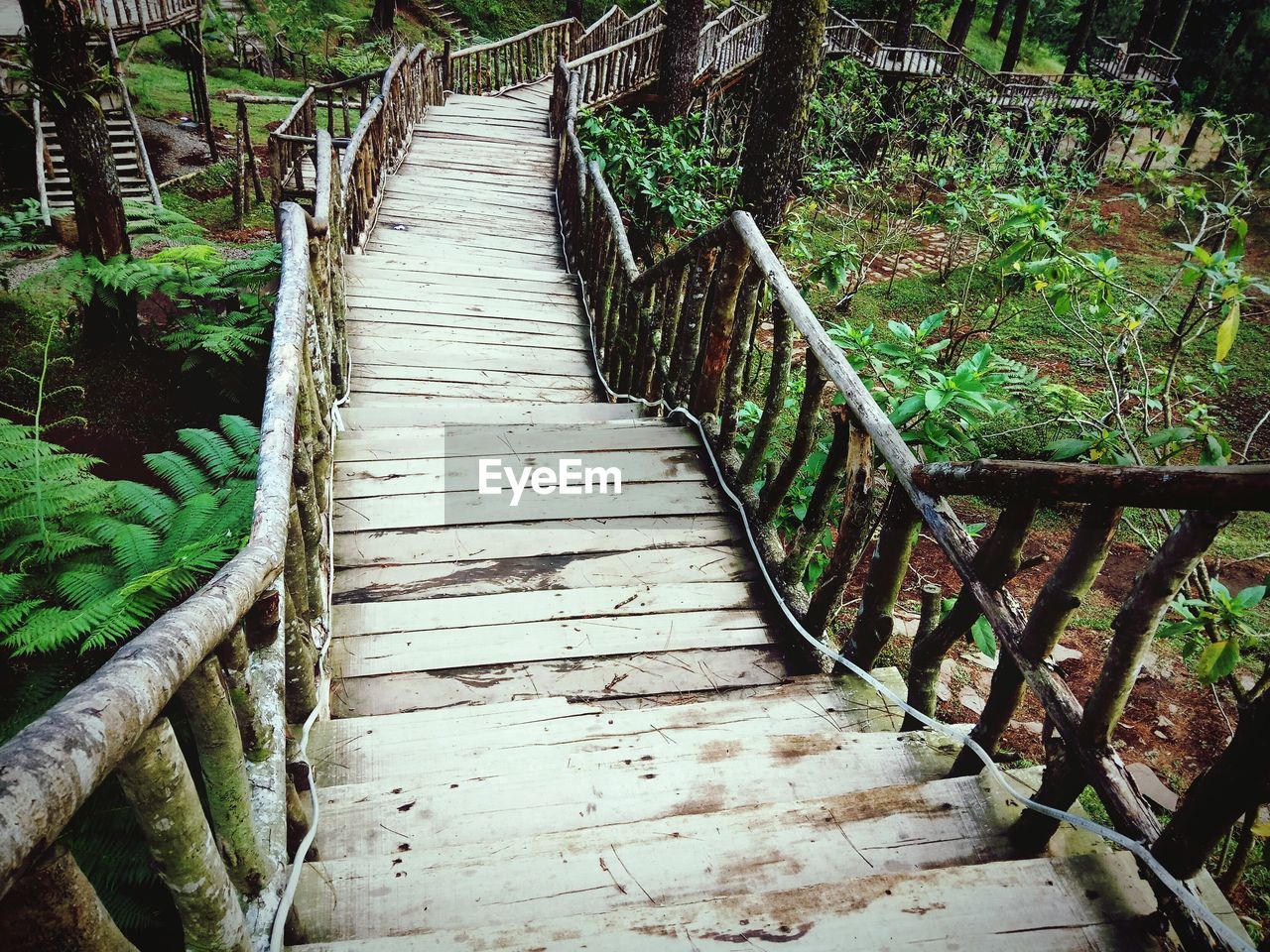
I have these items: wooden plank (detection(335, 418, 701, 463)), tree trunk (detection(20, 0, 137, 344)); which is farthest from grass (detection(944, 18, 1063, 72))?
wooden plank (detection(335, 418, 701, 463))

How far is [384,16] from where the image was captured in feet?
64.6

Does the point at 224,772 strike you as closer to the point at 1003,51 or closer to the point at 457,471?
the point at 457,471

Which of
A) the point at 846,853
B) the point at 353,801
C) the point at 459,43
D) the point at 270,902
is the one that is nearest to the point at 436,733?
the point at 353,801

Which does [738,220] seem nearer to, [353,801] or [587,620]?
[587,620]

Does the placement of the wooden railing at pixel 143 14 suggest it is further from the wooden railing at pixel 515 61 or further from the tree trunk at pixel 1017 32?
the tree trunk at pixel 1017 32

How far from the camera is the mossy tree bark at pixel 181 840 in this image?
3.02ft

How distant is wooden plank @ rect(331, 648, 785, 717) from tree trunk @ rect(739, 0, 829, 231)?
533cm

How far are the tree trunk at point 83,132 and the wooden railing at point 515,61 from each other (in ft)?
34.1

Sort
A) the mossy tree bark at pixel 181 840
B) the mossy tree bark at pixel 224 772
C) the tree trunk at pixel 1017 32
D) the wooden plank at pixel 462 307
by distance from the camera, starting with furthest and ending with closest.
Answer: the tree trunk at pixel 1017 32
the wooden plank at pixel 462 307
the mossy tree bark at pixel 224 772
the mossy tree bark at pixel 181 840

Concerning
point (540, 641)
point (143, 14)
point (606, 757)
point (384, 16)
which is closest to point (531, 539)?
point (540, 641)

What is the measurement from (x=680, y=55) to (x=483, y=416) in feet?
33.5

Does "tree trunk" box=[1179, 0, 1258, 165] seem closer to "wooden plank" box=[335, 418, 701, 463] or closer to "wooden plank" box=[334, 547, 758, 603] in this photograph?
"wooden plank" box=[335, 418, 701, 463]

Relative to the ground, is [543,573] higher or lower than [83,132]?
lower

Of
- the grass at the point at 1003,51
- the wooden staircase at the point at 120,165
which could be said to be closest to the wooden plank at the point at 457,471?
the wooden staircase at the point at 120,165
